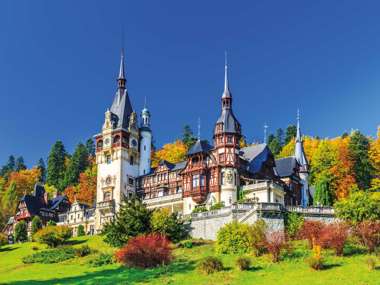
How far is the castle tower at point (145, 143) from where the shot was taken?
274 feet

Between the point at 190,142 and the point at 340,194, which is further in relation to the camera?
the point at 190,142

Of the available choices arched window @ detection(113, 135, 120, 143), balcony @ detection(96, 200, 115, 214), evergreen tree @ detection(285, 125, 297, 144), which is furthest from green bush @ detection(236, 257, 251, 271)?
evergreen tree @ detection(285, 125, 297, 144)

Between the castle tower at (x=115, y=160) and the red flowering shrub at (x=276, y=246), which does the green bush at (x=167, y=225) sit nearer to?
the red flowering shrub at (x=276, y=246)

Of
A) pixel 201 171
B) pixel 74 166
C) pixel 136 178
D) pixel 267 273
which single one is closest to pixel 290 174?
pixel 201 171

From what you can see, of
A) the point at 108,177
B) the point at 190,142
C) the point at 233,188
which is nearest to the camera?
the point at 233,188

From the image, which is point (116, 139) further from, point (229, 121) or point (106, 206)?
point (229, 121)

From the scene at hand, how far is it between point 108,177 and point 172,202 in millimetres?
11890

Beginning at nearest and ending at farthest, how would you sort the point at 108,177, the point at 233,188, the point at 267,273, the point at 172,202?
the point at 267,273 < the point at 233,188 < the point at 172,202 < the point at 108,177

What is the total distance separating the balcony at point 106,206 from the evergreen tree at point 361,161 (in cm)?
3289

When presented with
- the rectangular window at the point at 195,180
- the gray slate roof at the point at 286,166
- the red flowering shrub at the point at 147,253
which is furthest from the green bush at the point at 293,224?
the gray slate roof at the point at 286,166

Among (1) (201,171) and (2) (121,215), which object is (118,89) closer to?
(1) (201,171)

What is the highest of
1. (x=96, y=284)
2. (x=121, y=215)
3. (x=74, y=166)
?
(x=74, y=166)

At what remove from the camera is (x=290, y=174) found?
74938mm

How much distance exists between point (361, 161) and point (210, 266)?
4689cm
